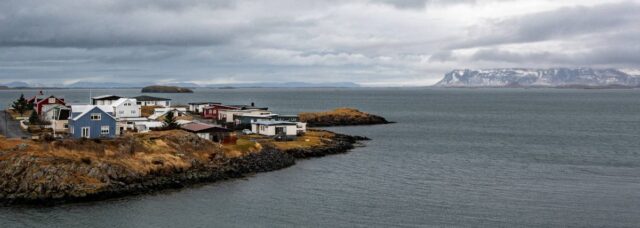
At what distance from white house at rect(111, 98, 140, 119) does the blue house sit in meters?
27.3

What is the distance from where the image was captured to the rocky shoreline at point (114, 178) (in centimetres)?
5206

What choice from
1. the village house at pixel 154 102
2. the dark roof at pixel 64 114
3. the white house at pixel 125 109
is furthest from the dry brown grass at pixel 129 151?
the village house at pixel 154 102

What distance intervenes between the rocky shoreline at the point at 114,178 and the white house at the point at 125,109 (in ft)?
125

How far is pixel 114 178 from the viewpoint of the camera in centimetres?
5659

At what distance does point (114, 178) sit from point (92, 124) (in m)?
17.5

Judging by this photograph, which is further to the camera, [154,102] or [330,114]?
[330,114]

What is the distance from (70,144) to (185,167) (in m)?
11.3

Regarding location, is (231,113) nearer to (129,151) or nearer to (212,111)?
(212,111)

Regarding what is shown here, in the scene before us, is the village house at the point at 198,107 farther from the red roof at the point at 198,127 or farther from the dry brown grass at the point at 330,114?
the red roof at the point at 198,127

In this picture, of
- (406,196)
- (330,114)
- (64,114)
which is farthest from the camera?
(330,114)

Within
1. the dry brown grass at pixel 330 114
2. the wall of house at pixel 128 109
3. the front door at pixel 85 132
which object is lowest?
the dry brown grass at pixel 330 114

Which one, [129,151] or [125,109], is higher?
[125,109]

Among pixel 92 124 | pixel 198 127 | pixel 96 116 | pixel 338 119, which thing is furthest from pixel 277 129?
pixel 338 119

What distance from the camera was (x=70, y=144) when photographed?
59625 mm
